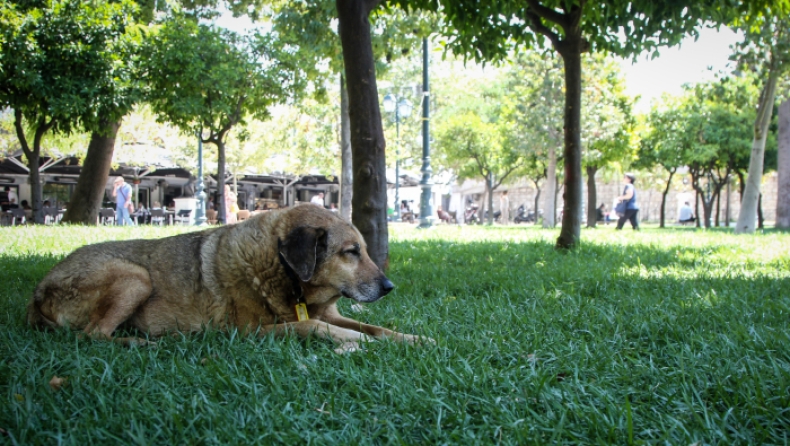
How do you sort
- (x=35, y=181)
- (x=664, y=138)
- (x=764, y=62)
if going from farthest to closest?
(x=664, y=138) → (x=35, y=181) → (x=764, y=62)

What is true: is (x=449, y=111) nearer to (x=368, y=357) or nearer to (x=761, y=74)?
(x=761, y=74)

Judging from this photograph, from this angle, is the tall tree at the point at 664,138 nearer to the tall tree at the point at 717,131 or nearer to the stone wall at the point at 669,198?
the tall tree at the point at 717,131

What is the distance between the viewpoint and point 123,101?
12875 millimetres

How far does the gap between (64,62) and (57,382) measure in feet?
39.2

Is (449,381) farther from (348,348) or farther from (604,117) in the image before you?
(604,117)

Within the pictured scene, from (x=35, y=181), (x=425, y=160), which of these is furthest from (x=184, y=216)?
(x=425, y=160)

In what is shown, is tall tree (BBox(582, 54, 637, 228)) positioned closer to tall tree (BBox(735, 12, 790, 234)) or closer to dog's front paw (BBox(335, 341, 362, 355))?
tall tree (BBox(735, 12, 790, 234))

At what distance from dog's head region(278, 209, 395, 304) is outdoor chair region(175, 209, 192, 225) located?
26534 mm

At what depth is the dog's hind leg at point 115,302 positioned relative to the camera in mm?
3560

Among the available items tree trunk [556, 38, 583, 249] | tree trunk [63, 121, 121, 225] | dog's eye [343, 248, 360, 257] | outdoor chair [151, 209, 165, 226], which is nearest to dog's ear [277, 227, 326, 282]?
dog's eye [343, 248, 360, 257]

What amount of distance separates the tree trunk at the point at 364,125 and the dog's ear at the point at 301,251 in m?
2.56

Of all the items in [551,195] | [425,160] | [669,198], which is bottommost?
[669,198]

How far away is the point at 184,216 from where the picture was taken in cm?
2875

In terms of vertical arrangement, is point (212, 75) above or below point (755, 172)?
above
